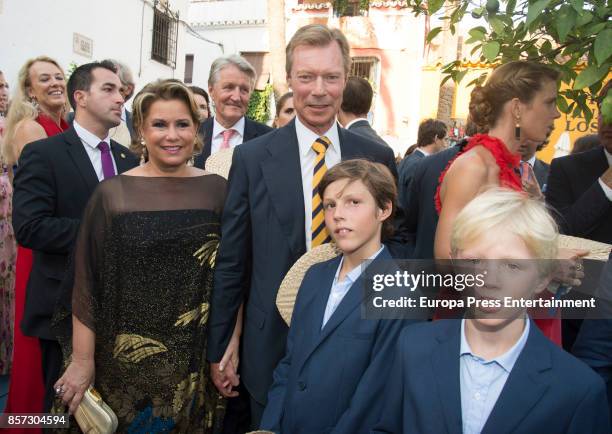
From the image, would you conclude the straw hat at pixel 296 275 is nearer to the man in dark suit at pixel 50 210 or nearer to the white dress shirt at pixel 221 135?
the man in dark suit at pixel 50 210

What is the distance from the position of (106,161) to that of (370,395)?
2.03 meters

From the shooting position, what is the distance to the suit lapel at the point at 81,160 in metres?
2.75

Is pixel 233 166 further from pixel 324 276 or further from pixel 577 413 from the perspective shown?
pixel 577 413

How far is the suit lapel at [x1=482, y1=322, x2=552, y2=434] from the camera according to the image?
136cm

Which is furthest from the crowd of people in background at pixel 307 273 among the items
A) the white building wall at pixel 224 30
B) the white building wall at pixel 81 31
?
the white building wall at pixel 224 30

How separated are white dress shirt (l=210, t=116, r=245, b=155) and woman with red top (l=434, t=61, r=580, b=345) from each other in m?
1.92

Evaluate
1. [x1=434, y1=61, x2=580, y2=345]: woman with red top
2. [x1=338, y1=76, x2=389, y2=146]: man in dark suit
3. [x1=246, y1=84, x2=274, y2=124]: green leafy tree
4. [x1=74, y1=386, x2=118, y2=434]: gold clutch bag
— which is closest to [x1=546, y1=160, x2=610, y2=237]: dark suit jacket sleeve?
[x1=434, y1=61, x2=580, y2=345]: woman with red top

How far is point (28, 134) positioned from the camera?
3404mm

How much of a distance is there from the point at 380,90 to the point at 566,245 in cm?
1586

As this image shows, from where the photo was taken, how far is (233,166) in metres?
2.26

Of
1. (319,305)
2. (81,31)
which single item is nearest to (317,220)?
(319,305)

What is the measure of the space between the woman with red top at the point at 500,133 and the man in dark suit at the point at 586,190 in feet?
0.70

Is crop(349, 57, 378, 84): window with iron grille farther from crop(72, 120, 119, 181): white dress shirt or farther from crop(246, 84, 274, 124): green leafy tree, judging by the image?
crop(72, 120, 119, 181): white dress shirt

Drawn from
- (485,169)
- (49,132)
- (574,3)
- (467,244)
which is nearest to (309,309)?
(467,244)
